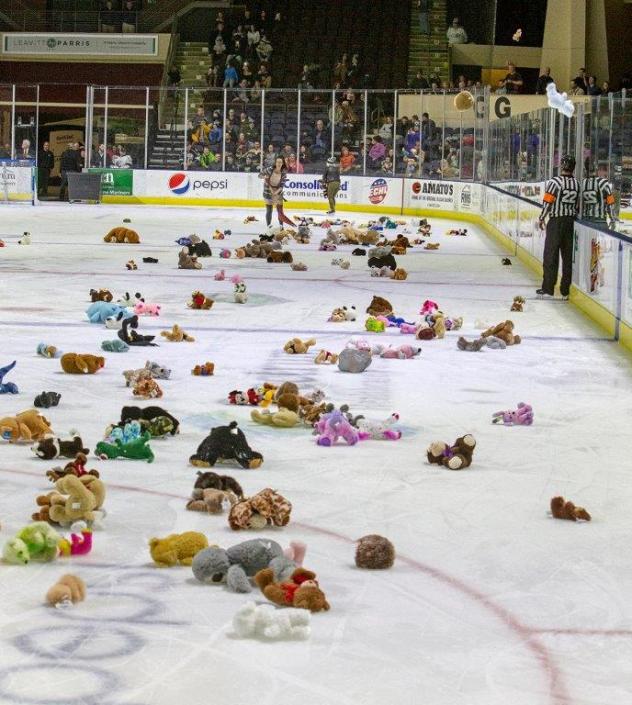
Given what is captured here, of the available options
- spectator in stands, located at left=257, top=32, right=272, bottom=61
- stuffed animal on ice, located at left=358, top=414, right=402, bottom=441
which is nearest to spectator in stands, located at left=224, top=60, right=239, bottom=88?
spectator in stands, located at left=257, top=32, right=272, bottom=61

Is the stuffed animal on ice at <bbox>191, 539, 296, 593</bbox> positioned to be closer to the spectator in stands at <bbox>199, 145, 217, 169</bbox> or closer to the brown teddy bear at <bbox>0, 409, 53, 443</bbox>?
the brown teddy bear at <bbox>0, 409, 53, 443</bbox>

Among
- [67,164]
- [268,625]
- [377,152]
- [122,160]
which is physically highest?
[377,152]

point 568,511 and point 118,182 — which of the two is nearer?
point 568,511

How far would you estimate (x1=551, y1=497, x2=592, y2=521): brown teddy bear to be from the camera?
601cm

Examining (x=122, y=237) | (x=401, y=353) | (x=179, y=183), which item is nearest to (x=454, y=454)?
(x=401, y=353)

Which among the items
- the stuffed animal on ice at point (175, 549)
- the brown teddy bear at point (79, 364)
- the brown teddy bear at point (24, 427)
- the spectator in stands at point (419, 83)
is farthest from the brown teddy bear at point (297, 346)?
the spectator in stands at point (419, 83)

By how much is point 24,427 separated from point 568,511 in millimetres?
2863

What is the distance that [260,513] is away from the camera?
5.75 metres

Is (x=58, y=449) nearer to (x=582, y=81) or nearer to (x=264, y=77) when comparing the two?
(x=582, y=81)

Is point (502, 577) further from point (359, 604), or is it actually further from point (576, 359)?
point (576, 359)

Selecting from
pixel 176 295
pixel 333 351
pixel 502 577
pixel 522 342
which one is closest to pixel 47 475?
pixel 502 577

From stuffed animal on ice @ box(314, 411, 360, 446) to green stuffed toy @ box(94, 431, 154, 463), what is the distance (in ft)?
3.16

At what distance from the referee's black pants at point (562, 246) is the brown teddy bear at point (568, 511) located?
896 centimetres

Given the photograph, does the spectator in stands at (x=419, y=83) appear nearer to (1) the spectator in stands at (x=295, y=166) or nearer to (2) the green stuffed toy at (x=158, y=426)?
(1) the spectator in stands at (x=295, y=166)
